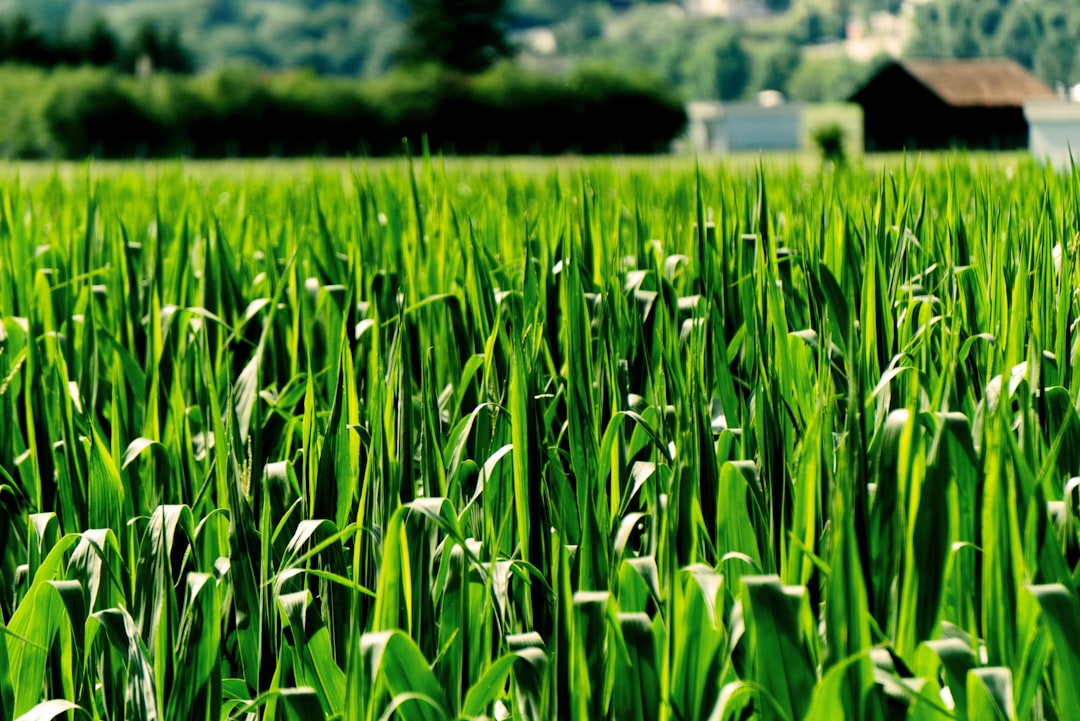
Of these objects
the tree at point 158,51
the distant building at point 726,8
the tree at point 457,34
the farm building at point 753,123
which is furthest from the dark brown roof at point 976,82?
the distant building at point 726,8

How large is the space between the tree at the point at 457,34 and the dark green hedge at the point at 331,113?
22.3 m

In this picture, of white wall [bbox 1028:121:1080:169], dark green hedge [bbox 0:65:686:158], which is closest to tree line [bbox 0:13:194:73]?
dark green hedge [bbox 0:65:686:158]

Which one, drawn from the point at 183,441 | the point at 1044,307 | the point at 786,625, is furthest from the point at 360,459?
the point at 1044,307

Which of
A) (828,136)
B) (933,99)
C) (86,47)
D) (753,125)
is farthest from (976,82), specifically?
(86,47)

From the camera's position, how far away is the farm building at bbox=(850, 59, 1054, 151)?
3978 centimetres

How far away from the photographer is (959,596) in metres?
1.34

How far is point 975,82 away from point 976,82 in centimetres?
3

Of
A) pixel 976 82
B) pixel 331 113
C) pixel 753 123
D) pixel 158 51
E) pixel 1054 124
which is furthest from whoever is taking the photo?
pixel 158 51

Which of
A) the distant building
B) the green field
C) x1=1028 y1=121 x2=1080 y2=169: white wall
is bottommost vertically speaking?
the green field

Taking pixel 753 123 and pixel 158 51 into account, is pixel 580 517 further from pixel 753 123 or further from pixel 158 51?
pixel 158 51

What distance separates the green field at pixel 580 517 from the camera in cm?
115

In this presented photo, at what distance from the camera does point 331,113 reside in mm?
44531

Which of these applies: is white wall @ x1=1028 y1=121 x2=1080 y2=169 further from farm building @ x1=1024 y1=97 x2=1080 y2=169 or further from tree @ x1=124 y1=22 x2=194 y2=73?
tree @ x1=124 y1=22 x2=194 y2=73

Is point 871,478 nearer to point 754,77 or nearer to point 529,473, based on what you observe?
point 529,473
